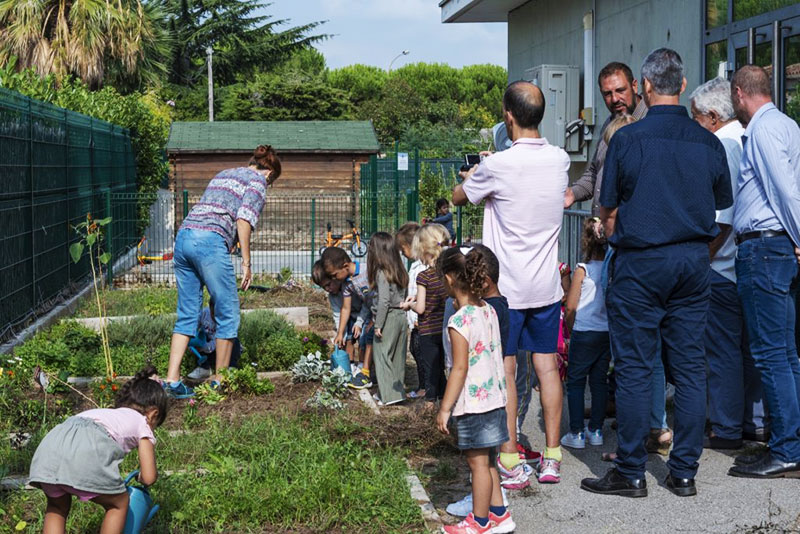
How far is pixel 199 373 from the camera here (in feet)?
27.2

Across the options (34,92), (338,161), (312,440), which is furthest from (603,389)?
(338,161)

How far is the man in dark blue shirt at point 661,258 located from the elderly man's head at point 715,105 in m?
0.79

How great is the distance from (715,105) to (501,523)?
113 inches

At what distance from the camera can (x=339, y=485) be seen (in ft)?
16.4

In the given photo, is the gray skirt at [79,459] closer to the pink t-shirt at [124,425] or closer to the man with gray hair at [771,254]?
the pink t-shirt at [124,425]

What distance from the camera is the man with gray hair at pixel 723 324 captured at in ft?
19.3

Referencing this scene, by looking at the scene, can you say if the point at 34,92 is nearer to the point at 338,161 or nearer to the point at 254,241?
the point at 254,241

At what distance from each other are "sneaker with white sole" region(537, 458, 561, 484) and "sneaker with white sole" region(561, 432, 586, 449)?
2.25ft

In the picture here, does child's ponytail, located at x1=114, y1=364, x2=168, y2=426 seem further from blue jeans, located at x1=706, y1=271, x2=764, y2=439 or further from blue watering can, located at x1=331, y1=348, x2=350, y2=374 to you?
blue watering can, located at x1=331, y1=348, x2=350, y2=374

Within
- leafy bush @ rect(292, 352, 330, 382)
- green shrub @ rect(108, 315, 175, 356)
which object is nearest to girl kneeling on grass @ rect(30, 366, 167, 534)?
leafy bush @ rect(292, 352, 330, 382)

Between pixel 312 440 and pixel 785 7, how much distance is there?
516cm

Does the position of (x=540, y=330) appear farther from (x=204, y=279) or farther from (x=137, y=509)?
(x=204, y=279)

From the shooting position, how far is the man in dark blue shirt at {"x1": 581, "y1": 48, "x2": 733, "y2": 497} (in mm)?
5012

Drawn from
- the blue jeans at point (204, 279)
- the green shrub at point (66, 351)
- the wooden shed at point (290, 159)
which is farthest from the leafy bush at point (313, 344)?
the wooden shed at point (290, 159)
